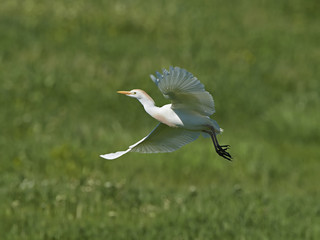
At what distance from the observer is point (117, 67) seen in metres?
14.0

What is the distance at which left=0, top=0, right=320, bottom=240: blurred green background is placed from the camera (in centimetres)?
765

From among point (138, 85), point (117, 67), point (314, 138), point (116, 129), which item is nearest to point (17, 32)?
point (117, 67)

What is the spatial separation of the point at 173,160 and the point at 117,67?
13.4ft

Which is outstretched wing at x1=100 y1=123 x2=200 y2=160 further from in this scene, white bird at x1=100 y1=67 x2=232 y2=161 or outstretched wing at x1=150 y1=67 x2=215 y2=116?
outstretched wing at x1=150 y1=67 x2=215 y2=116

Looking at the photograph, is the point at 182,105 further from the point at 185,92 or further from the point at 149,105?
the point at 149,105

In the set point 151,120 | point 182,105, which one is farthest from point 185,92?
point 151,120

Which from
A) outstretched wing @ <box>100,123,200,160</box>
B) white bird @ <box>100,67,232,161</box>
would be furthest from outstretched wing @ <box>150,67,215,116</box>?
outstretched wing @ <box>100,123,200,160</box>

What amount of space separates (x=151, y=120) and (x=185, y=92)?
10.3m

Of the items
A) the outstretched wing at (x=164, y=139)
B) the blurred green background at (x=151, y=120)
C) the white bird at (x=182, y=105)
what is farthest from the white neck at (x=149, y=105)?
the blurred green background at (x=151, y=120)

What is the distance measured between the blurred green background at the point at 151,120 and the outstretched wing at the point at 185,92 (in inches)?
191

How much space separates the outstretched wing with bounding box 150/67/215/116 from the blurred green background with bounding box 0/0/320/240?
4.86 metres

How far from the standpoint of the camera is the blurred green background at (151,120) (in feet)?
25.1

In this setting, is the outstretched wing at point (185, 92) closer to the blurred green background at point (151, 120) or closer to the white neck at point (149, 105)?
the white neck at point (149, 105)

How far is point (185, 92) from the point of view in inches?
89.1
